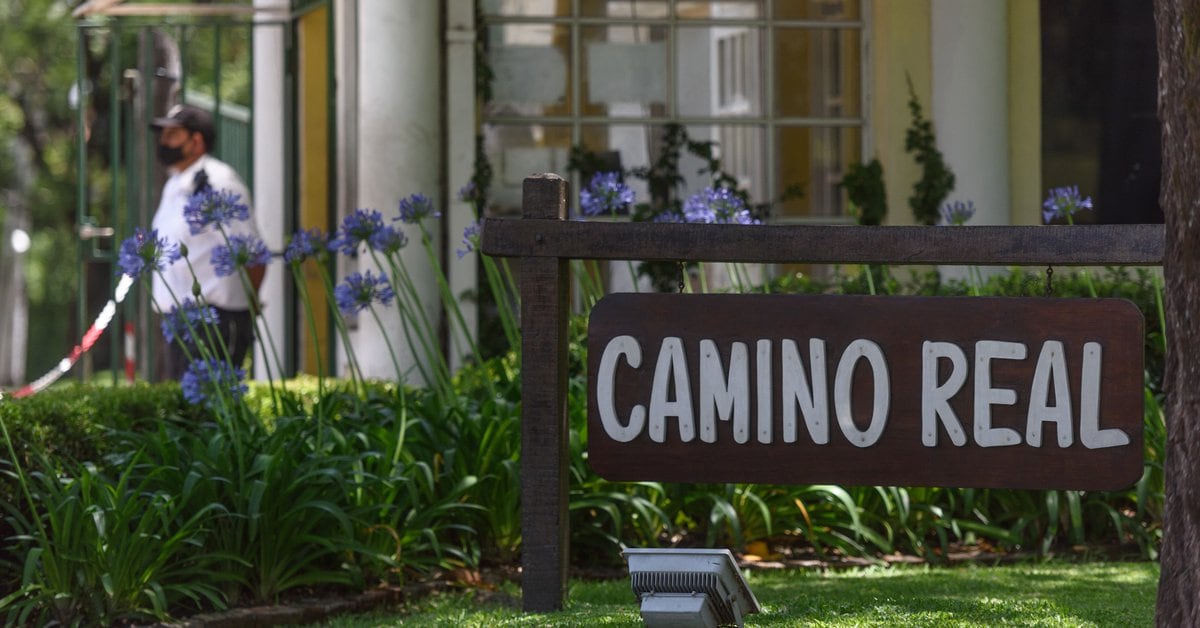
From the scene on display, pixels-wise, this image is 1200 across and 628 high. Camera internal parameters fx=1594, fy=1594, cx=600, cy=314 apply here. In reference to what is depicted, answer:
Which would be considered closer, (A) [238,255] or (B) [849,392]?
(B) [849,392]

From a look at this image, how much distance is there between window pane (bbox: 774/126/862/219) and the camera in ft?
31.7

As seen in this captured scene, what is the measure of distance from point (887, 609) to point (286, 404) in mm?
2511

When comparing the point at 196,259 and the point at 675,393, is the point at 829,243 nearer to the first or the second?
the point at 675,393

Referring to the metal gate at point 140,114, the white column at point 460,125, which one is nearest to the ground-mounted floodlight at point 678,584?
the metal gate at point 140,114

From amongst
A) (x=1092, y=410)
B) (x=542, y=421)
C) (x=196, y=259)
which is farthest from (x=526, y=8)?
(x=1092, y=410)

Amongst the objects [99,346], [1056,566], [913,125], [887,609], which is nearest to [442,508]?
[887,609]

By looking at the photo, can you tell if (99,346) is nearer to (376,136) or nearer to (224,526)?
(376,136)

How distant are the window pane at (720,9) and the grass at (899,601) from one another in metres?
4.95

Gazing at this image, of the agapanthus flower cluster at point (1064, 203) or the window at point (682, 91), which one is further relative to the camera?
the window at point (682, 91)

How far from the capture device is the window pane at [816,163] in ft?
31.7

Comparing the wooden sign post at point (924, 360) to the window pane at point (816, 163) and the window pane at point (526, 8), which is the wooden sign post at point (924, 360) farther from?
the window pane at point (816, 163)

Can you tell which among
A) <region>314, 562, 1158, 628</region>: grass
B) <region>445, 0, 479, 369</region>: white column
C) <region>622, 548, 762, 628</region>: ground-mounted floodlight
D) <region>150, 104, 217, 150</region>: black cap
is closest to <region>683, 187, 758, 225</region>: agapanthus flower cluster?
<region>314, 562, 1158, 628</region>: grass

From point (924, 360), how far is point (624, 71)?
568 cm

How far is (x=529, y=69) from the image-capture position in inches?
370
